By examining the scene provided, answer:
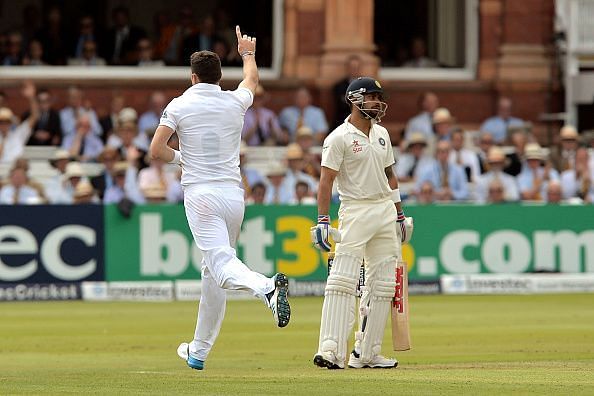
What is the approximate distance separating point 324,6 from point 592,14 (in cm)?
418

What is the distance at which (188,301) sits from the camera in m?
19.5

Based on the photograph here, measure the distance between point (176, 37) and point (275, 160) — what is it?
3866mm

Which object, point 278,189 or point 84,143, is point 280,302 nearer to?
point 278,189

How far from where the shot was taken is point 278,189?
70.8ft

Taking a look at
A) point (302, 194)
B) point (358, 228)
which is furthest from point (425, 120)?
point (358, 228)

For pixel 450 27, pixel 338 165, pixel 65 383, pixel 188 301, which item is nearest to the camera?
pixel 65 383

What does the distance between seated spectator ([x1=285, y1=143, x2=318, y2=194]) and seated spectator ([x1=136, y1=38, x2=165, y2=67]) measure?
4.50 m

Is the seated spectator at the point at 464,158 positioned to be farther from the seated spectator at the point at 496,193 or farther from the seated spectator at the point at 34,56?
the seated spectator at the point at 34,56

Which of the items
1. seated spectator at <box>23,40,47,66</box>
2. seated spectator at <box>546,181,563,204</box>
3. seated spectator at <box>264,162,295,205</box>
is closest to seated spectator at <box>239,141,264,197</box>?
seated spectator at <box>264,162,295,205</box>

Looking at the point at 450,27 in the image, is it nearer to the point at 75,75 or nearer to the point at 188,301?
the point at 75,75

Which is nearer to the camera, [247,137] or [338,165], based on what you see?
[338,165]

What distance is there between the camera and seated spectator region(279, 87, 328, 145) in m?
24.0

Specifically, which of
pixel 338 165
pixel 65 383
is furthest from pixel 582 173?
pixel 65 383

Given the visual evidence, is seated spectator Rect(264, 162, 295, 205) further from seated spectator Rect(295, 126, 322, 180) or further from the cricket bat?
the cricket bat
